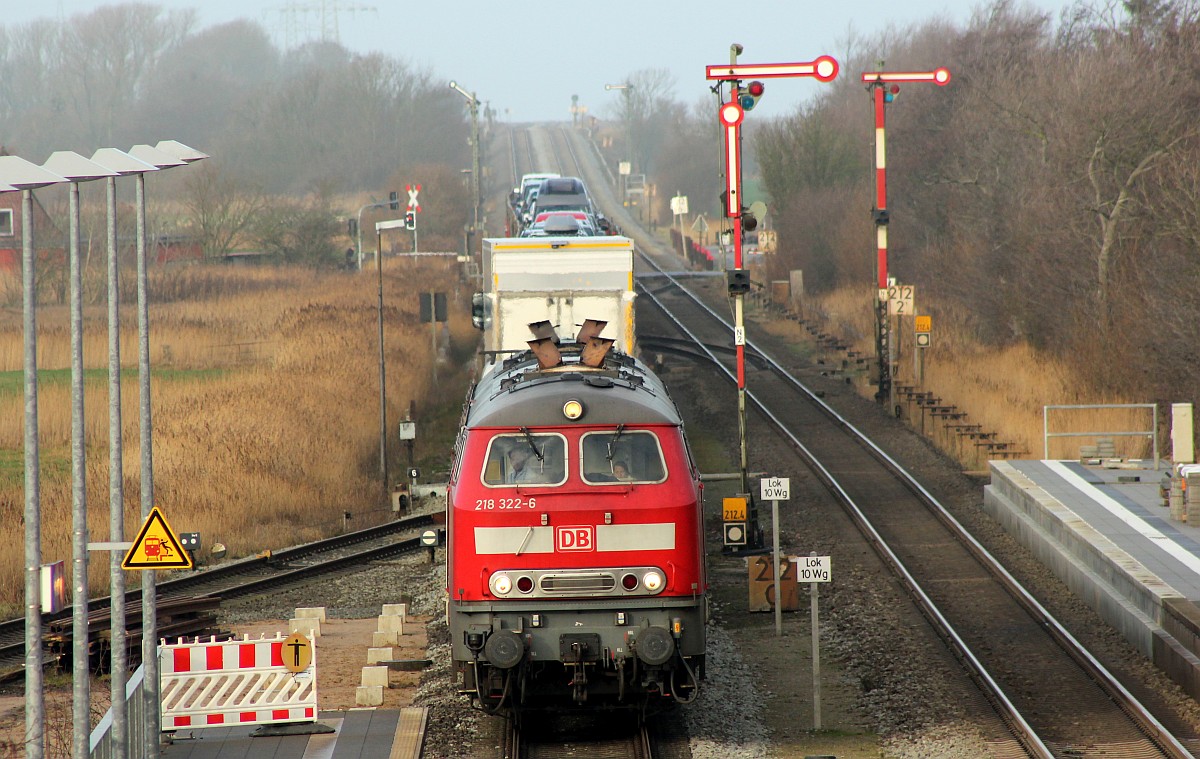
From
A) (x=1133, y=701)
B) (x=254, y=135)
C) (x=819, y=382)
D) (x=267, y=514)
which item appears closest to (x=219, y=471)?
(x=267, y=514)

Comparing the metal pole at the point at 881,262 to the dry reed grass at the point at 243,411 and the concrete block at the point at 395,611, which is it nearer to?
the dry reed grass at the point at 243,411

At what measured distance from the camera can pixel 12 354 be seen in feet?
133

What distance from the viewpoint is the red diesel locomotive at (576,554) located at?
10.8m

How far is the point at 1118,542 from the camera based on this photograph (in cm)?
1673

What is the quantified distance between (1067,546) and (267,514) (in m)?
14.7

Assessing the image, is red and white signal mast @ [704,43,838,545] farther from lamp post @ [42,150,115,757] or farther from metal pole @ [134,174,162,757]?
lamp post @ [42,150,115,757]

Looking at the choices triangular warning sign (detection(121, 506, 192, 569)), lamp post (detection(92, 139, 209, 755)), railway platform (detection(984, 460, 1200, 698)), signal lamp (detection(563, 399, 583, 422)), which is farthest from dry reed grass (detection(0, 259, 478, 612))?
railway platform (detection(984, 460, 1200, 698))

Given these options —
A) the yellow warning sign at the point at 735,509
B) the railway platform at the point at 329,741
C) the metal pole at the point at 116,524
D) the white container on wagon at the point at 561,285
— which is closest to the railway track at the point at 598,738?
the railway platform at the point at 329,741

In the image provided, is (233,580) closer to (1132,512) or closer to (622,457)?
(622,457)

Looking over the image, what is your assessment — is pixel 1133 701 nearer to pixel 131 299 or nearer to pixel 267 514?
pixel 267 514

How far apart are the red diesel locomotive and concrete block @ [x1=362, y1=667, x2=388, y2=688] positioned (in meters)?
2.65

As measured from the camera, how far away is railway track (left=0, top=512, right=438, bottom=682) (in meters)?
16.0

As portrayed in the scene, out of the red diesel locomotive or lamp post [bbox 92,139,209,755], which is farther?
the red diesel locomotive

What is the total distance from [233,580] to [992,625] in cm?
1157
